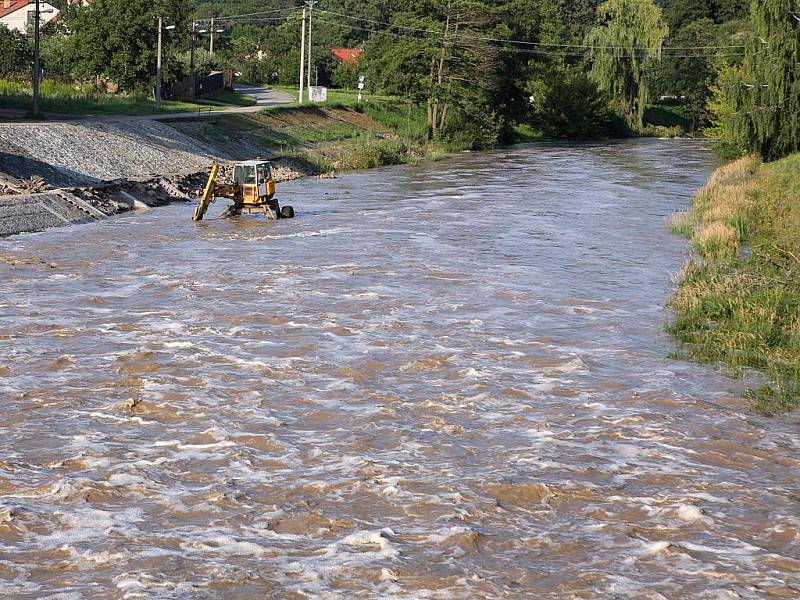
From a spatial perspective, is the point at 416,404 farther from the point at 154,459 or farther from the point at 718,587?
the point at 718,587

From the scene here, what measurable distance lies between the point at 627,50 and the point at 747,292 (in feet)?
236

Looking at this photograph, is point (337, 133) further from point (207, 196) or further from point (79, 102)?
point (207, 196)

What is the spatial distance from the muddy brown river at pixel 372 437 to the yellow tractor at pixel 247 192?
19.7 feet

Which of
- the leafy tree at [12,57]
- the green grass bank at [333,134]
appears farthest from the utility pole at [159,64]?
the leafy tree at [12,57]

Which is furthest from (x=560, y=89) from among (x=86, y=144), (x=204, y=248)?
(x=204, y=248)

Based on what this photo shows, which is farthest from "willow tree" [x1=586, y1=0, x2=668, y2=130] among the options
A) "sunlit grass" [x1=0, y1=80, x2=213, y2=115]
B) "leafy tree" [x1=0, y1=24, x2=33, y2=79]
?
"leafy tree" [x1=0, y1=24, x2=33, y2=79]

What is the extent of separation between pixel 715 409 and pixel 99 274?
1524 cm

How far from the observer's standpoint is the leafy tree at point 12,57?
79.4m

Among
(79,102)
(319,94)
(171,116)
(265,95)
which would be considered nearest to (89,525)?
(171,116)

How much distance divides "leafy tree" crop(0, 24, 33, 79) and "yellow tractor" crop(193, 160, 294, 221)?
49321 millimetres

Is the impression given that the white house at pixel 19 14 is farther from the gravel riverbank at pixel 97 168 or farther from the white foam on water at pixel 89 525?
the white foam on water at pixel 89 525

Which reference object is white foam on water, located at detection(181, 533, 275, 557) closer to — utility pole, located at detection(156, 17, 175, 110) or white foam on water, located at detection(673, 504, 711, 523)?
white foam on water, located at detection(673, 504, 711, 523)

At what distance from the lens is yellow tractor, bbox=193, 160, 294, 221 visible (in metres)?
34.2

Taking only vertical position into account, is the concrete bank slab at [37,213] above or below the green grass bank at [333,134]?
below
